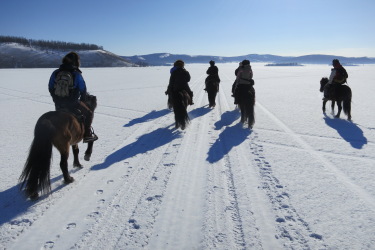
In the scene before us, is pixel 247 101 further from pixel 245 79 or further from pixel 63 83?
pixel 63 83

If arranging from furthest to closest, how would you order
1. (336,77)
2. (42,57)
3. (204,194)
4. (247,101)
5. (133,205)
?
1. (42,57)
2. (336,77)
3. (247,101)
4. (204,194)
5. (133,205)

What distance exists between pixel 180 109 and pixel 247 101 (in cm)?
205

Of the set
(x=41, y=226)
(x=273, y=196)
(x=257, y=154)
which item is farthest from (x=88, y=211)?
(x=257, y=154)

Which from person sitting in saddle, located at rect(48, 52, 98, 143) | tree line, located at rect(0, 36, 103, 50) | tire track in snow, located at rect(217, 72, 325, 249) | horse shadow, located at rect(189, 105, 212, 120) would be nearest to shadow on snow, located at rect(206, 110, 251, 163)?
tire track in snow, located at rect(217, 72, 325, 249)

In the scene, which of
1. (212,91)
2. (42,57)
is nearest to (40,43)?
(42,57)

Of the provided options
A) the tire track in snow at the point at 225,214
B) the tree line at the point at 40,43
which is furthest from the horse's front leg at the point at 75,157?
the tree line at the point at 40,43

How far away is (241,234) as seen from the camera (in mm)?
2717

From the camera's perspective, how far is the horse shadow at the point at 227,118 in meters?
7.68

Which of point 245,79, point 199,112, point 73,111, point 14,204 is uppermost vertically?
point 245,79

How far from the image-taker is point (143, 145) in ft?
19.3

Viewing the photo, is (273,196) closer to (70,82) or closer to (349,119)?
(70,82)

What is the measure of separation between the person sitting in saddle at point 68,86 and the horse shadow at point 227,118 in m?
4.16

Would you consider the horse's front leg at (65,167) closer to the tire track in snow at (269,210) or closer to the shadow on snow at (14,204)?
the shadow on snow at (14,204)

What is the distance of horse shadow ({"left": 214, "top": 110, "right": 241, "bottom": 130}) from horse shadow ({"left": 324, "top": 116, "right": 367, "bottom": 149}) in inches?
117
